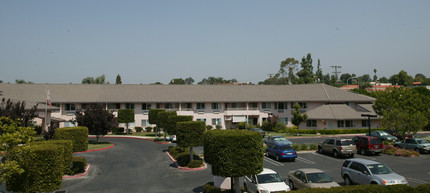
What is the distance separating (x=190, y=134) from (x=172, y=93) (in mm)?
37921

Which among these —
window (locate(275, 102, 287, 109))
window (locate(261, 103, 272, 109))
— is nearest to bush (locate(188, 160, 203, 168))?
window (locate(261, 103, 272, 109))

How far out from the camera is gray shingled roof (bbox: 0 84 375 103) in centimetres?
5847

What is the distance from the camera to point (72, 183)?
22.9 meters

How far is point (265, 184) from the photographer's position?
17250mm

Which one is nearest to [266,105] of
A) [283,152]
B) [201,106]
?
[201,106]

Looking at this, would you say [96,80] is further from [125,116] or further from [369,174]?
[369,174]

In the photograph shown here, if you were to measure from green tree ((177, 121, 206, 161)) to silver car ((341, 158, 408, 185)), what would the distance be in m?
12.1

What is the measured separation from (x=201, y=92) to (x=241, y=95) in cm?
849

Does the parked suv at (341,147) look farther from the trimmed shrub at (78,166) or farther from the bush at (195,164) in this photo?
the trimmed shrub at (78,166)

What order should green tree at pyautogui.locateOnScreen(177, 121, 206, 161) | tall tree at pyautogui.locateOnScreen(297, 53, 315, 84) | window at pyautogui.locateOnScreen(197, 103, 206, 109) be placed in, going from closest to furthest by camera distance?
green tree at pyautogui.locateOnScreen(177, 121, 206, 161)
window at pyautogui.locateOnScreen(197, 103, 206, 109)
tall tree at pyautogui.locateOnScreen(297, 53, 315, 84)

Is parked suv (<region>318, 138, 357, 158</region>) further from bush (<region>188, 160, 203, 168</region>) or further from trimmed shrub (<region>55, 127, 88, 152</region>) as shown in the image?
trimmed shrub (<region>55, 127, 88, 152</region>)

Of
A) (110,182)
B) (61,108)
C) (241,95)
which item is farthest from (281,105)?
(110,182)

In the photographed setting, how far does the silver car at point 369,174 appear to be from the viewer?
17578mm

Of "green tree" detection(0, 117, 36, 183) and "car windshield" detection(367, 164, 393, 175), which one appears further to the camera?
"car windshield" detection(367, 164, 393, 175)
